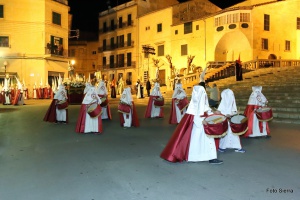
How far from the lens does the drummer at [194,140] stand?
567 centimetres

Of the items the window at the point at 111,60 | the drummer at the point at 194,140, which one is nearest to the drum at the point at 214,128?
the drummer at the point at 194,140

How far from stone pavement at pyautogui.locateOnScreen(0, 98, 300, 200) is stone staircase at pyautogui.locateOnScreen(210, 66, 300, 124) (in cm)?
450

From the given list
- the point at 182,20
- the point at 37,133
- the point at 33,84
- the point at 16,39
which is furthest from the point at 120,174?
the point at 182,20

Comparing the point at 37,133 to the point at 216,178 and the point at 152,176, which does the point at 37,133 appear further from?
the point at 216,178

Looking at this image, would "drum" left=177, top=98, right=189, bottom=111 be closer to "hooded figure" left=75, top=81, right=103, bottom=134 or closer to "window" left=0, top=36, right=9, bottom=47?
"hooded figure" left=75, top=81, right=103, bottom=134

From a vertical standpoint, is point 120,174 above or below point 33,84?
below

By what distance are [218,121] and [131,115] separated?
5602mm

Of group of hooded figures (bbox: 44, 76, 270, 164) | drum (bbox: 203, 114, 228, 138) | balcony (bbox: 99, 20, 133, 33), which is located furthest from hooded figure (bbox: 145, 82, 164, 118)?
balcony (bbox: 99, 20, 133, 33)

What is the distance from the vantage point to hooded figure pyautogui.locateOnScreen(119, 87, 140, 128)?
10.4m

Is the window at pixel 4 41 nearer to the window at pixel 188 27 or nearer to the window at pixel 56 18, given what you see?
the window at pixel 56 18

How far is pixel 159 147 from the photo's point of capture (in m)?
7.23

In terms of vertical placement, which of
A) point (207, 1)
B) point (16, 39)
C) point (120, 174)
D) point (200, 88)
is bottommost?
point (120, 174)

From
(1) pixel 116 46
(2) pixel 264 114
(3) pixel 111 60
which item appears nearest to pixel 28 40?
(1) pixel 116 46

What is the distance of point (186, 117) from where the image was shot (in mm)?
5738
